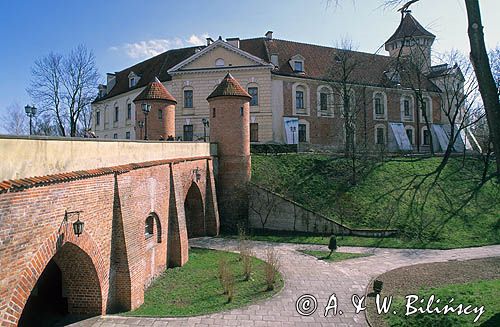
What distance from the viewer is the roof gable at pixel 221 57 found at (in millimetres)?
30750

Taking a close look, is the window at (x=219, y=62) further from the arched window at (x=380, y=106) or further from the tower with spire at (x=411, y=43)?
the arched window at (x=380, y=106)

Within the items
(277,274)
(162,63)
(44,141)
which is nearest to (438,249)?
(277,274)

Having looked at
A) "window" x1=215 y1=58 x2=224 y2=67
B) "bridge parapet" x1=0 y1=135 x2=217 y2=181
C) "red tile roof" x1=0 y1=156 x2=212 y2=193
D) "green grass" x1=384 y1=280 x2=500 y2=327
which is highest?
"window" x1=215 y1=58 x2=224 y2=67

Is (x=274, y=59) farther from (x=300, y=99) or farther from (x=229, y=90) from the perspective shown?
(x=229, y=90)

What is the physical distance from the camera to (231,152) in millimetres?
21031

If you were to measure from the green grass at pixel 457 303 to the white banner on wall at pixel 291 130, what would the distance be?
21.8 m

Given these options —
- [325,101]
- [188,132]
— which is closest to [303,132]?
[325,101]

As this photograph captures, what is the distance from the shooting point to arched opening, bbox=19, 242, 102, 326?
347 inches

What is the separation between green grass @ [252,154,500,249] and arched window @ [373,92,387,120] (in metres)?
11.8

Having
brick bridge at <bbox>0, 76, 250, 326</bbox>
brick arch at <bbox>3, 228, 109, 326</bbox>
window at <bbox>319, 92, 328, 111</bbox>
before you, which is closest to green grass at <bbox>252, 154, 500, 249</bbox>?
brick bridge at <bbox>0, 76, 250, 326</bbox>

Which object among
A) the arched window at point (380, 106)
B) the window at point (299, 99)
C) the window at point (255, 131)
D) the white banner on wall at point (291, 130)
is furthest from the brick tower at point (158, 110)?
the arched window at point (380, 106)

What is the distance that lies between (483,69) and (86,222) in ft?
32.0

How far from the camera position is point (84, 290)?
9156 mm

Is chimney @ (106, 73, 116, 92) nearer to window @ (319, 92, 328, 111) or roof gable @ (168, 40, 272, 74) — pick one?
roof gable @ (168, 40, 272, 74)
